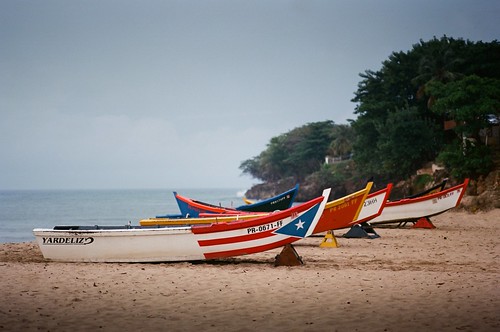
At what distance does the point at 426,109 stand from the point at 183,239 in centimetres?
3884

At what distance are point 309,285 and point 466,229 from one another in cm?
1375

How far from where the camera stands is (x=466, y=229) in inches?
816

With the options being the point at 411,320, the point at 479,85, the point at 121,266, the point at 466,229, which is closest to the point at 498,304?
the point at 411,320

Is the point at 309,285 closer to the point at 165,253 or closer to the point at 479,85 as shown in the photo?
the point at 165,253

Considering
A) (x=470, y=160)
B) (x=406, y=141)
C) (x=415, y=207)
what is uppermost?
(x=406, y=141)

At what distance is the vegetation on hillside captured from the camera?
31.7 metres

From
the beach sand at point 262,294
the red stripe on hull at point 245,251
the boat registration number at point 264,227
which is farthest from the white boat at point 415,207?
the boat registration number at point 264,227

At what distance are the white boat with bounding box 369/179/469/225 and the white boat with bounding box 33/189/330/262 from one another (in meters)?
9.91

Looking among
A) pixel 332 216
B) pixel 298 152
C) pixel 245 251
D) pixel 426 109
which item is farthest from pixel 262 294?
pixel 298 152

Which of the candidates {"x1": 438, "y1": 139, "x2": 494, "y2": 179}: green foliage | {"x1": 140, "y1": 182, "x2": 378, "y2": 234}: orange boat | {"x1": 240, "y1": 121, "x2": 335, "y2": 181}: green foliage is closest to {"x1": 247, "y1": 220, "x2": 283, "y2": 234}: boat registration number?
{"x1": 140, "y1": 182, "x2": 378, "y2": 234}: orange boat

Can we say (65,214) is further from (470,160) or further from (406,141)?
(470,160)

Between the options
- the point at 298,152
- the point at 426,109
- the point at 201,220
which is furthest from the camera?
the point at 298,152

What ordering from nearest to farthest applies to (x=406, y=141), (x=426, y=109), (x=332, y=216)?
(x=332, y=216) < (x=406, y=141) < (x=426, y=109)

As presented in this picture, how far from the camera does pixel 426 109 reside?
4631 cm
